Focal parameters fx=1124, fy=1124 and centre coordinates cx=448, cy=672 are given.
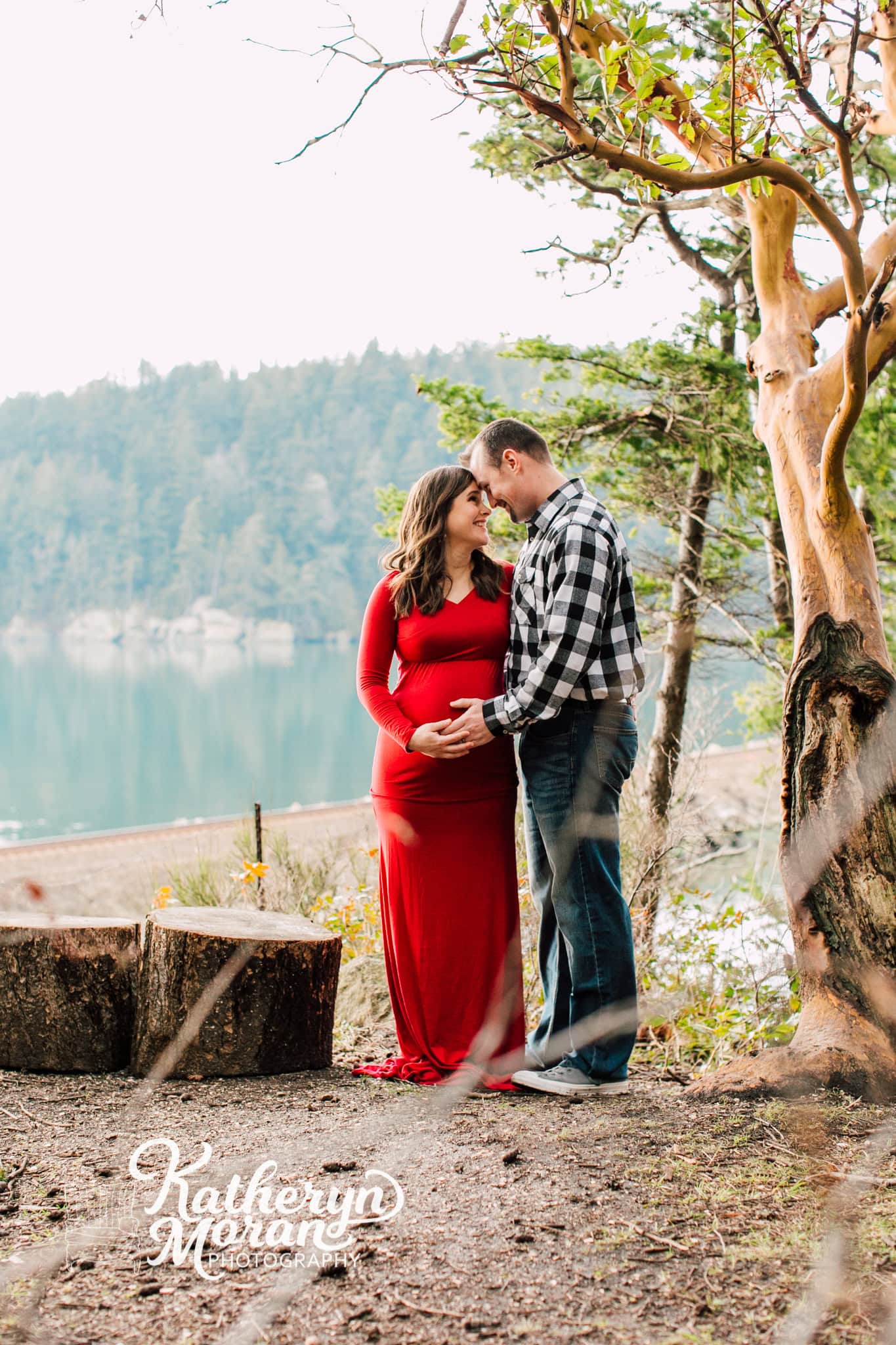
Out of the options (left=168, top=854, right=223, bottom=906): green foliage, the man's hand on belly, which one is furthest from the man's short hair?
(left=168, top=854, right=223, bottom=906): green foliage

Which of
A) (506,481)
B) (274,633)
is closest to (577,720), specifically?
(506,481)

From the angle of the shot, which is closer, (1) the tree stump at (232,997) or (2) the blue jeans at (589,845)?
(2) the blue jeans at (589,845)

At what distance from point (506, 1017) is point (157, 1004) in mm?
1134

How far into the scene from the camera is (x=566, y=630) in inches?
128

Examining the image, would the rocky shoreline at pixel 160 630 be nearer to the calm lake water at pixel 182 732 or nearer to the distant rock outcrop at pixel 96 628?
the distant rock outcrop at pixel 96 628

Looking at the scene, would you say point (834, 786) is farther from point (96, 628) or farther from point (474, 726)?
point (96, 628)

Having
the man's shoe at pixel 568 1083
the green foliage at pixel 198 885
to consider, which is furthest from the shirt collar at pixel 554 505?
the green foliage at pixel 198 885

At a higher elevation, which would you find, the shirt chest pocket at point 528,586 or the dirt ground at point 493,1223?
the shirt chest pocket at point 528,586

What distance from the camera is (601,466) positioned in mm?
9352

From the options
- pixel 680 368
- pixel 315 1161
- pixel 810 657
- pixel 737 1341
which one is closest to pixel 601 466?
pixel 680 368

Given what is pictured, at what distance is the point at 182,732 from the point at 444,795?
6336cm

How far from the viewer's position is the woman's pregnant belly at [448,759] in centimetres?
357

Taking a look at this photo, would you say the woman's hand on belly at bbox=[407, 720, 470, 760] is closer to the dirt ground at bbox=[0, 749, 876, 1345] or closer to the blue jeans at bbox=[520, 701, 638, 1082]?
the blue jeans at bbox=[520, 701, 638, 1082]

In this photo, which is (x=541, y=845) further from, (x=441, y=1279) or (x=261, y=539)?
(x=261, y=539)
